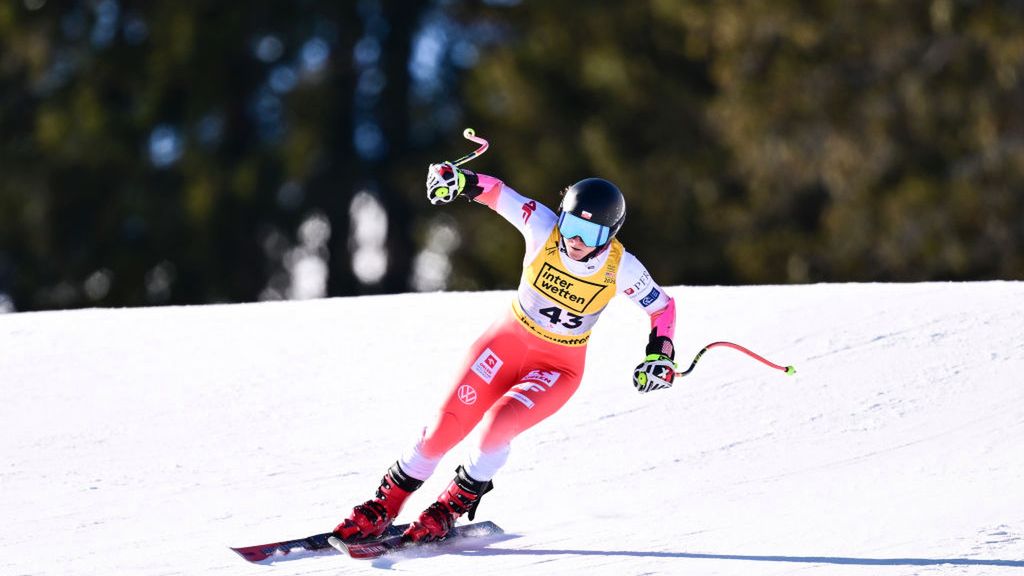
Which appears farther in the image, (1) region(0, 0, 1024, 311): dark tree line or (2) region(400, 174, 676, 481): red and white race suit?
(1) region(0, 0, 1024, 311): dark tree line

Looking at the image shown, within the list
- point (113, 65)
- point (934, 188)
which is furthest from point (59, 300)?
point (934, 188)

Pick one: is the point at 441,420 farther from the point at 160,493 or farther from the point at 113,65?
the point at 113,65

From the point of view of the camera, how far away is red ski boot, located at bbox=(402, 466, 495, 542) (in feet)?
19.8

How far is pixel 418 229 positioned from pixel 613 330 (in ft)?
46.1

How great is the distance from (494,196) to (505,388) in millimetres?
766

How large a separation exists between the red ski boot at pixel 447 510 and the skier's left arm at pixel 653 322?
73 centimetres

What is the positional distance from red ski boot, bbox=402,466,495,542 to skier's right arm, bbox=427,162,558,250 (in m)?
0.93

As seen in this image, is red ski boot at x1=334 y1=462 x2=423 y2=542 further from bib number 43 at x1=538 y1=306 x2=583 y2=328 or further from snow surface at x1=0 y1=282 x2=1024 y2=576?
bib number 43 at x1=538 y1=306 x2=583 y2=328

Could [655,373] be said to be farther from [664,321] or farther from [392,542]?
[392,542]

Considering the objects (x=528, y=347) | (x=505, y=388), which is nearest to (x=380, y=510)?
(x=505, y=388)

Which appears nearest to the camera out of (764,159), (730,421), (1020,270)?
(730,421)

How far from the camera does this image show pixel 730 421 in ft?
25.5

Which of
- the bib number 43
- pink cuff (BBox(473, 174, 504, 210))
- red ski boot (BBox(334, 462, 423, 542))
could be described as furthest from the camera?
pink cuff (BBox(473, 174, 504, 210))

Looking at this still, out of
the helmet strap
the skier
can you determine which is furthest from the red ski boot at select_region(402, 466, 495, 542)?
the helmet strap
